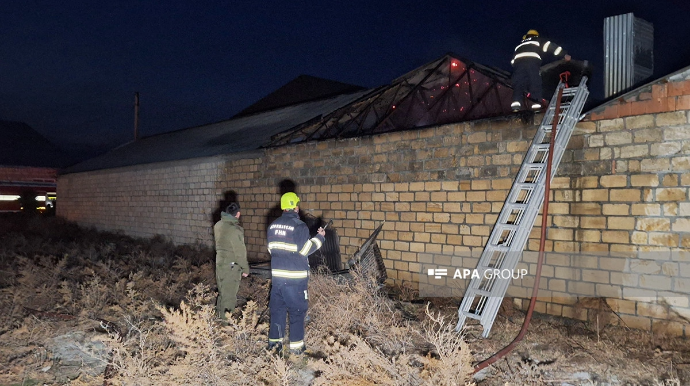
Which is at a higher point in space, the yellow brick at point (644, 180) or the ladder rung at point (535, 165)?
the ladder rung at point (535, 165)

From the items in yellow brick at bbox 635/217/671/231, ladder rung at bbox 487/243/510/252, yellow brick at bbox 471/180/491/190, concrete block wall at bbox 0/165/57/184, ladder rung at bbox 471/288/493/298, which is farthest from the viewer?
concrete block wall at bbox 0/165/57/184

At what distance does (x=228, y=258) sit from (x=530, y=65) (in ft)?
16.7

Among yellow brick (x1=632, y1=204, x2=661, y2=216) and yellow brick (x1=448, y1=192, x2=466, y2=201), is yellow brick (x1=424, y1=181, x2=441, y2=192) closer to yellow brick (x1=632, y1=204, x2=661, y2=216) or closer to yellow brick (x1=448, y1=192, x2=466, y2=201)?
yellow brick (x1=448, y1=192, x2=466, y2=201)

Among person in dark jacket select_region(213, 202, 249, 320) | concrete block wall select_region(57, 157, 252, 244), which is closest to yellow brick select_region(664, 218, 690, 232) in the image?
person in dark jacket select_region(213, 202, 249, 320)

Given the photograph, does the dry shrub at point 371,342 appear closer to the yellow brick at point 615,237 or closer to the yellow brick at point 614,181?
the yellow brick at point 615,237

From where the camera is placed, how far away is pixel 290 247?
4.81 metres

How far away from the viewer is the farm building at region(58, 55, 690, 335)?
5.17 meters

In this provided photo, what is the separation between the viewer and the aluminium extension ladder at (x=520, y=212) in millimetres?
5383

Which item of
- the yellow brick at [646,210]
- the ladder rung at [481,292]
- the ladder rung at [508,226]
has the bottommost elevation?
the ladder rung at [481,292]

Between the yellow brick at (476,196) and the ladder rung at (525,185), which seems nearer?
the ladder rung at (525,185)

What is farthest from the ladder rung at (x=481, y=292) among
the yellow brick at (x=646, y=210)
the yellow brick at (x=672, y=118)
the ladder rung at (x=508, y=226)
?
the yellow brick at (x=672, y=118)

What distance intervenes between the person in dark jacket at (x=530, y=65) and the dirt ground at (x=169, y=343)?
10.1 ft

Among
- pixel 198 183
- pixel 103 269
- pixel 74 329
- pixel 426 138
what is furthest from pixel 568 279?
pixel 198 183

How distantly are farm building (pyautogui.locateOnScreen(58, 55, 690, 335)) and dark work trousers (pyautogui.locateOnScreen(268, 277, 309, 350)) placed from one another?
300cm
